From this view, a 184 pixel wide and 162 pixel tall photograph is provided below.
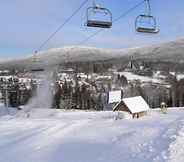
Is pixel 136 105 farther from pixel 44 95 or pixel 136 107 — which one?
pixel 44 95

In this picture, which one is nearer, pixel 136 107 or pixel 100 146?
pixel 100 146

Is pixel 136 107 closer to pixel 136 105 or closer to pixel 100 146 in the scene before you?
pixel 136 105

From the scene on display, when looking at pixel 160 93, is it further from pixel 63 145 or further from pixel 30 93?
pixel 63 145

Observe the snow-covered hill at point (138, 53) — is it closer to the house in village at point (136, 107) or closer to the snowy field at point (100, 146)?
the house in village at point (136, 107)

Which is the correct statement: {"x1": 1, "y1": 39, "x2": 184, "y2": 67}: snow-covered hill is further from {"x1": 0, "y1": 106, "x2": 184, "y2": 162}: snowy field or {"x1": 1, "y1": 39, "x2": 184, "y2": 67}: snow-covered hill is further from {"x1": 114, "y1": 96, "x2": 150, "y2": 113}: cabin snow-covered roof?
Answer: {"x1": 0, "y1": 106, "x2": 184, "y2": 162}: snowy field

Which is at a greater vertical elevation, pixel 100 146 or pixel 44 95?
pixel 100 146

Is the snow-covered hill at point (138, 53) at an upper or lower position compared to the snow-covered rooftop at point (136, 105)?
upper

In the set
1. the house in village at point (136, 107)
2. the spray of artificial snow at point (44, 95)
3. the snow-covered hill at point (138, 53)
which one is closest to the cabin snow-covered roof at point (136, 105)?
the house in village at point (136, 107)

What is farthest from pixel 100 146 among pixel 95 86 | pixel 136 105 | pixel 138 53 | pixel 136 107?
pixel 138 53

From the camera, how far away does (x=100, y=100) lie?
71562mm

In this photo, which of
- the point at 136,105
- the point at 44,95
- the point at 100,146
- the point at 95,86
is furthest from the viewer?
the point at 95,86

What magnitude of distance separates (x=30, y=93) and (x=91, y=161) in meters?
68.5

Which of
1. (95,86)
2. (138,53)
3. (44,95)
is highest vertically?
(138,53)

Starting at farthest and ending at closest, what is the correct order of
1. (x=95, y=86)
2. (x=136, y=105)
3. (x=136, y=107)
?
1. (x=95, y=86)
2. (x=136, y=105)
3. (x=136, y=107)
